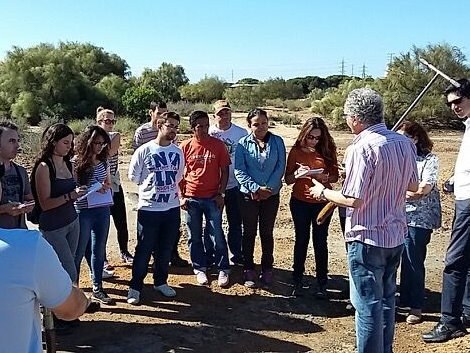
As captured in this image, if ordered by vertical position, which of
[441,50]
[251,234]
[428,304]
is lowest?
[428,304]

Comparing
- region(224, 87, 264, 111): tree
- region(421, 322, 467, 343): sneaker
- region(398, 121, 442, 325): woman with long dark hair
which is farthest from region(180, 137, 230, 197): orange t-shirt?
region(224, 87, 264, 111): tree

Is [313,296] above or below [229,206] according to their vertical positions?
below

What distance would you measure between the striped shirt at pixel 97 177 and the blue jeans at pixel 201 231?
913 millimetres

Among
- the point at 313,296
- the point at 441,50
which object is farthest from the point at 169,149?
the point at 441,50

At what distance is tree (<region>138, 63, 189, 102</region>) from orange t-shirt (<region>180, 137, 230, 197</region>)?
34.8 meters

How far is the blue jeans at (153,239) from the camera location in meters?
5.57

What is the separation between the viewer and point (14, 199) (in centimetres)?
450

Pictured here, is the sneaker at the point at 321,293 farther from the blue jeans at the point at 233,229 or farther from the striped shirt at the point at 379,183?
the striped shirt at the point at 379,183

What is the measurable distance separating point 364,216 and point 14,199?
8.09 ft

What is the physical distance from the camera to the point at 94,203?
5445 mm

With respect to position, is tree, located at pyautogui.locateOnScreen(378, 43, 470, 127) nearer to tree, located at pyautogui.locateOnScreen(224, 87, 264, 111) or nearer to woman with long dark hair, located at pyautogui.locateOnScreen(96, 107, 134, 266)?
tree, located at pyautogui.locateOnScreen(224, 87, 264, 111)

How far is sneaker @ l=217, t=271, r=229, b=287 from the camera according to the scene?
607 cm

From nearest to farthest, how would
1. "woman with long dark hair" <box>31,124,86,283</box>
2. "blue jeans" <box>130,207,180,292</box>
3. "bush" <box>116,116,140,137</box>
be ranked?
"woman with long dark hair" <box>31,124,86,283</box> < "blue jeans" <box>130,207,180,292</box> < "bush" <box>116,116,140,137</box>

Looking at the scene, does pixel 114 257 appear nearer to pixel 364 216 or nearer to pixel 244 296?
pixel 244 296
